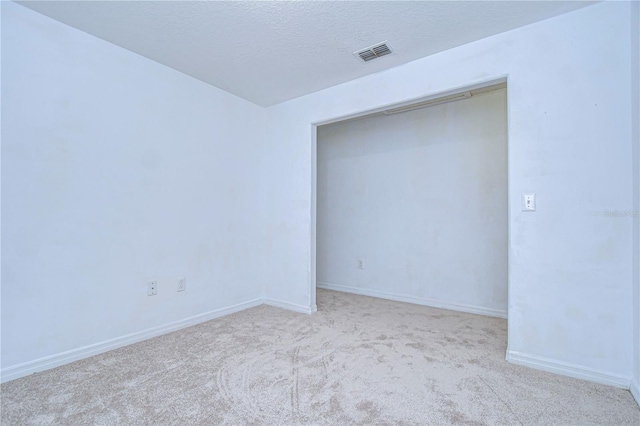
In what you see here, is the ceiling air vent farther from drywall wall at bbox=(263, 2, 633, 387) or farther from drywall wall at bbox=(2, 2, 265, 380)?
drywall wall at bbox=(2, 2, 265, 380)

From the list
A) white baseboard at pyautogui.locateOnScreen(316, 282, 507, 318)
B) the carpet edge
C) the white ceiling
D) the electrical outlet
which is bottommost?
white baseboard at pyautogui.locateOnScreen(316, 282, 507, 318)

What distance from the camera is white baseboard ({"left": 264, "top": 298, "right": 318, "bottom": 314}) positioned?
11.1 ft

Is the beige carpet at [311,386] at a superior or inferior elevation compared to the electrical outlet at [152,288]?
inferior

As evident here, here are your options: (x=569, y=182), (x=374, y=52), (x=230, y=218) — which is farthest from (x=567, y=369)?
(x=230, y=218)

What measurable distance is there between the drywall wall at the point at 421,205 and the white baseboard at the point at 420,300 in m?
0.01

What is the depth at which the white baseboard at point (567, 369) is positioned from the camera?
1885 millimetres

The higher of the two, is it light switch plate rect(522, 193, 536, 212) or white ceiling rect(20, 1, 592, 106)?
white ceiling rect(20, 1, 592, 106)

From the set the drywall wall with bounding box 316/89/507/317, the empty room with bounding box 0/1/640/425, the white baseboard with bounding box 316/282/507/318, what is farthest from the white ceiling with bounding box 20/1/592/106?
the white baseboard with bounding box 316/282/507/318

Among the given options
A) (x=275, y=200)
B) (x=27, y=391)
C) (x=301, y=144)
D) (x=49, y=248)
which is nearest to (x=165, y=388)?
(x=27, y=391)

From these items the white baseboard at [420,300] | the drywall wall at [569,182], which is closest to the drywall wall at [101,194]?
the white baseboard at [420,300]

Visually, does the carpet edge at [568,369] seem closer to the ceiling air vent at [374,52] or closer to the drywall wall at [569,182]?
the drywall wall at [569,182]

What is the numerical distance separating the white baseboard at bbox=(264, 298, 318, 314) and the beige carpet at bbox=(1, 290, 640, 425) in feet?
1.90

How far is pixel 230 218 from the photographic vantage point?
3.37m

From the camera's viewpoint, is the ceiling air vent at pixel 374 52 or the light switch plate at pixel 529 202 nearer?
the light switch plate at pixel 529 202
